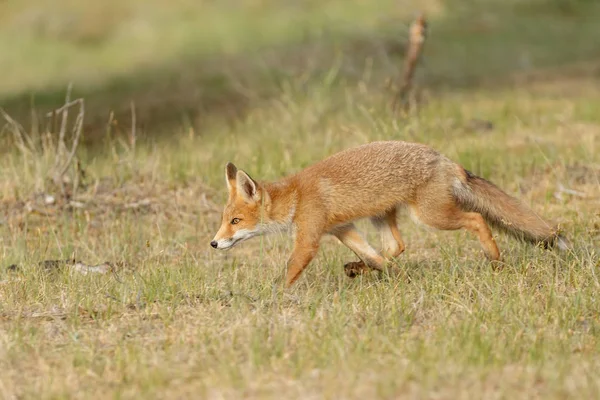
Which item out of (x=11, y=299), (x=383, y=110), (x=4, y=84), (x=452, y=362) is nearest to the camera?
(x=452, y=362)

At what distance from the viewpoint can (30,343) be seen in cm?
488

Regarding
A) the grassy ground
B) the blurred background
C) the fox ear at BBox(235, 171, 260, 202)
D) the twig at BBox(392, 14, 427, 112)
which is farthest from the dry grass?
the blurred background

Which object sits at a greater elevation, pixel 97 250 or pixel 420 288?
pixel 420 288

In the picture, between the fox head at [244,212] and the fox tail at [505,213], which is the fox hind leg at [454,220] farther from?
the fox head at [244,212]

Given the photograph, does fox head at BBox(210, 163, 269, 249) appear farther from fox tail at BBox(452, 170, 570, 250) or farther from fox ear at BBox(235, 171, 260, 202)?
fox tail at BBox(452, 170, 570, 250)

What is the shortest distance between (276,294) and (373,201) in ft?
3.74

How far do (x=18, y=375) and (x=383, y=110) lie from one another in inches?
269

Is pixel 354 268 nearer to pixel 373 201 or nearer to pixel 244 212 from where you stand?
pixel 373 201

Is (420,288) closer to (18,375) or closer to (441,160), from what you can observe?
(441,160)

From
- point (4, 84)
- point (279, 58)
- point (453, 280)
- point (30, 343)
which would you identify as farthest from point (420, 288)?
point (4, 84)

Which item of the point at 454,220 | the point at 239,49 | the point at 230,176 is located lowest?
the point at 239,49

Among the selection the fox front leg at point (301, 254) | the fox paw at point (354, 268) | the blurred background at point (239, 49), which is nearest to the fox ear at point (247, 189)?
the fox front leg at point (301, 254)

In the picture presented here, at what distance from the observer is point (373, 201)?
20.8 feet

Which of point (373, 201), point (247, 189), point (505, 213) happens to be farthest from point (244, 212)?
point (505, 213)
